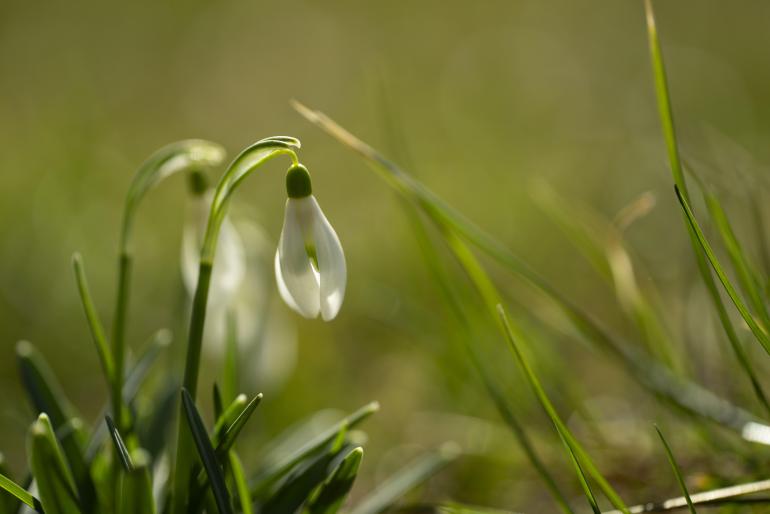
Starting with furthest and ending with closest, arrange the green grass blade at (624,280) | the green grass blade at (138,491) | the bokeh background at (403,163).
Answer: the bokeh background at (403,163)
the green grass blade at (624,280)
the green grass blade at (138,491)

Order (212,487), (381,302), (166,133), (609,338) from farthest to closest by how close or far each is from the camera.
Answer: (166,133) → (381,302) → (609,338) → (212,487)

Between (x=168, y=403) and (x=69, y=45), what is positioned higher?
(x=69, y=45)

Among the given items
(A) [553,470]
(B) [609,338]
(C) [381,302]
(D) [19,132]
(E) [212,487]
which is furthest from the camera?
(D) [19,132]

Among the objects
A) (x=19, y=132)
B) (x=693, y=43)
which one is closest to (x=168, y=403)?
(x=19, y=132)

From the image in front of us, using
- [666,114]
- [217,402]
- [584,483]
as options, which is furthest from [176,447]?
[666,114]

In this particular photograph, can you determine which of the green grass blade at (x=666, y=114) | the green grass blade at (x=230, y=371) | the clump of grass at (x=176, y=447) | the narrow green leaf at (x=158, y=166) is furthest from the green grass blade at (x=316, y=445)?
the green grass blade at (x=666, y=114)

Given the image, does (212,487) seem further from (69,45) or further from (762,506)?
(69,45)

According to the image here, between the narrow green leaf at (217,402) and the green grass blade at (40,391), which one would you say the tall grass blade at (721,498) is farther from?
the green grass blade at (40,391)
